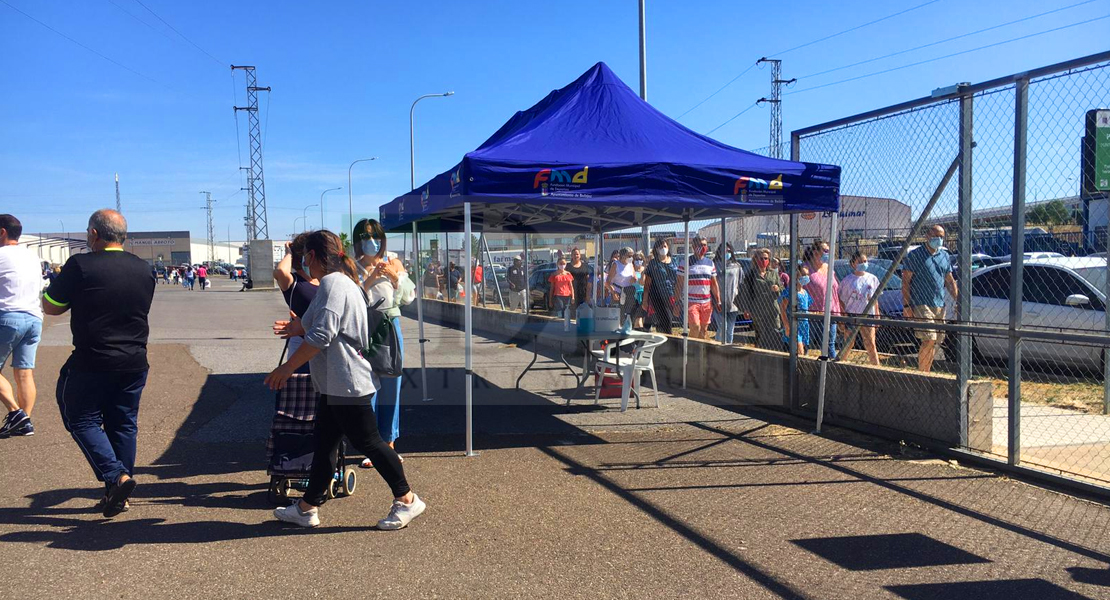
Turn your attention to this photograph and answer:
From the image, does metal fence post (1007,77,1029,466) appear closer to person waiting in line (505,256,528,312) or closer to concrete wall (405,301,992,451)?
concrete wall (405,301,992,451)

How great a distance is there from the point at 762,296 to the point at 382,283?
578 cm

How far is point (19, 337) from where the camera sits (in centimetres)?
651

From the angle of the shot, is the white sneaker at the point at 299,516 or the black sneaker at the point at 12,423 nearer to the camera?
the white sneaker at the point at 299,516

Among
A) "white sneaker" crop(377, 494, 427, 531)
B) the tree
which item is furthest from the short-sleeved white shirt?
the tree

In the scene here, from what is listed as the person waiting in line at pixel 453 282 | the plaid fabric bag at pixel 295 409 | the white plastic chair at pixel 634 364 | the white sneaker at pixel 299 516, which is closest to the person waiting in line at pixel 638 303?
the white plastic chair at pixel 634 364

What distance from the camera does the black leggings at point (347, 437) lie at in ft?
14.5

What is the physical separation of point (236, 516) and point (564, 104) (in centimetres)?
484

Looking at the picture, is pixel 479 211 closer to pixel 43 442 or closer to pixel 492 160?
pixel 492 160

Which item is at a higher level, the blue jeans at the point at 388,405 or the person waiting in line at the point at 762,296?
the person waiting in line at the point at 762,296

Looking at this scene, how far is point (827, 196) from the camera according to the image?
6957 mm

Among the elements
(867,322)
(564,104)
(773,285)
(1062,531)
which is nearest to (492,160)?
(564,104)

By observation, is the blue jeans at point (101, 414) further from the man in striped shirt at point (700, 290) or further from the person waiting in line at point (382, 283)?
the man in striped shirt at point (700, 290)

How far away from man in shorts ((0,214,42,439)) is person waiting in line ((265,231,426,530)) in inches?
132

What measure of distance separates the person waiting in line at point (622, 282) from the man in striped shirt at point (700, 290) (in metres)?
2.01
